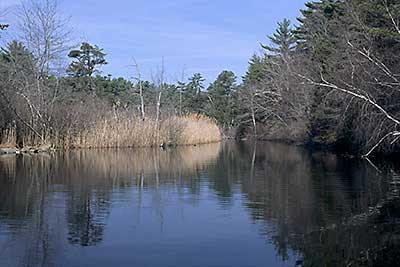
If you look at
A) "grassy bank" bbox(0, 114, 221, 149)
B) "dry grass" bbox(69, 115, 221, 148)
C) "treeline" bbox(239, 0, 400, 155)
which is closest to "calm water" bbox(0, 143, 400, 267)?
"treeline" bbox(239, 0, 400, 155)

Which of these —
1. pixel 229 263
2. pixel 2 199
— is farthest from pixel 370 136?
pixel 229 263

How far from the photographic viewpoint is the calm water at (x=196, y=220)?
730 centimetres

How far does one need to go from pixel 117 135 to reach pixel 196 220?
25.0m

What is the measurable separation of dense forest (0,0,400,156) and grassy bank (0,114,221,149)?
9 cm

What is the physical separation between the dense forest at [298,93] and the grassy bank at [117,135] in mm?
85

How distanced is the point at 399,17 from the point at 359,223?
524 inches

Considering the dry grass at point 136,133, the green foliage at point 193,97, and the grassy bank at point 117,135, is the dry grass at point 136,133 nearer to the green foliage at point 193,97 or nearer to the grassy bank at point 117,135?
the grassy bank at point 117,135

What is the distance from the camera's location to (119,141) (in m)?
34.4

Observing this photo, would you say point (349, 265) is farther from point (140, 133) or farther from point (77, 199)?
point (140, 133)

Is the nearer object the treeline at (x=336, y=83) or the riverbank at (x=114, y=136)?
the treeline at (x=336, y=83)

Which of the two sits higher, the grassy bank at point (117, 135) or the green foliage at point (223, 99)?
the green foliage at point (223, 99)

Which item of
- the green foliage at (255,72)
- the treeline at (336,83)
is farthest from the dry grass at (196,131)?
the green foliage at (255,72)

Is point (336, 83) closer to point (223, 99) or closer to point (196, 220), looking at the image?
point (196, 220)

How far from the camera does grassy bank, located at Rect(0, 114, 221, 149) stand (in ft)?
103
